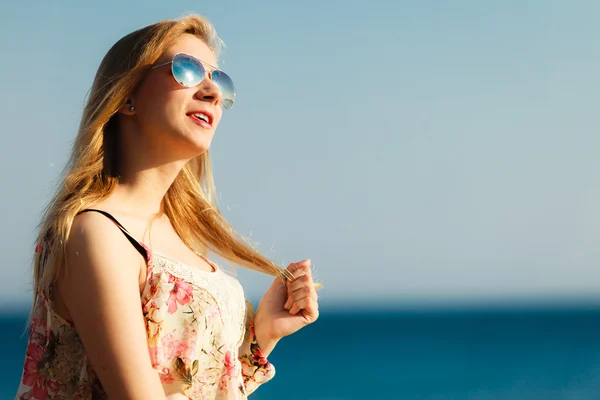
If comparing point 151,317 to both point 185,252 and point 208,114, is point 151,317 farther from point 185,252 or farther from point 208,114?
point 208,114

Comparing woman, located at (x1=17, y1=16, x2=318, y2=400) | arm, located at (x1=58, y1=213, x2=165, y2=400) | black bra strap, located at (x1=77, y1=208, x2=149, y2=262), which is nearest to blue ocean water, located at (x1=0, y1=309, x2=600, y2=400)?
woman, located at (x1=17, y1=16, x2=318, y2=400)

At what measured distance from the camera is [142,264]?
9.48 ft

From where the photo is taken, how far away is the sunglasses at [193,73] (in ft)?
10.3

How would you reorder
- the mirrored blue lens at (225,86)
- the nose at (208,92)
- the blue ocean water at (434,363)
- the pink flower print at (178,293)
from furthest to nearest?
the blue ocean water at (434,363), the mirrored blue lens at (225,86), the nose at (208,92), the pink flower print at (178,293)

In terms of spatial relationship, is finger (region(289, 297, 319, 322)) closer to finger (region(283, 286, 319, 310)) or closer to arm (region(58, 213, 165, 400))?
finger (region(283, 286, 319, 310))

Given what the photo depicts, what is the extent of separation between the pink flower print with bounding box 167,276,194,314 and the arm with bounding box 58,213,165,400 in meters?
0.17

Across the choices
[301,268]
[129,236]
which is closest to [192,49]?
[129,236]

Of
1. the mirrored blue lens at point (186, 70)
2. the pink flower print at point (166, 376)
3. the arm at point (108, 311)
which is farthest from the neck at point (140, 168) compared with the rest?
the pink flower print at point (166, 376)

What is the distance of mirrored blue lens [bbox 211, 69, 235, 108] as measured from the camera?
3.31 metres

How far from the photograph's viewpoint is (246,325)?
3619 millimetres

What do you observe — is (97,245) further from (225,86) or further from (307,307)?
(307,307)

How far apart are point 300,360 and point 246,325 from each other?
162ft

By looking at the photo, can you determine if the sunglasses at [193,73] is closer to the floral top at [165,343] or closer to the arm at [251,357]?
the floral top at [165,343]

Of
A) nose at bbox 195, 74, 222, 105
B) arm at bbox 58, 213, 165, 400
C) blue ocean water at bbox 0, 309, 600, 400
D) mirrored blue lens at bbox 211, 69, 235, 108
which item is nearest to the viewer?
arm at bbox 58, 213, 165, 400
